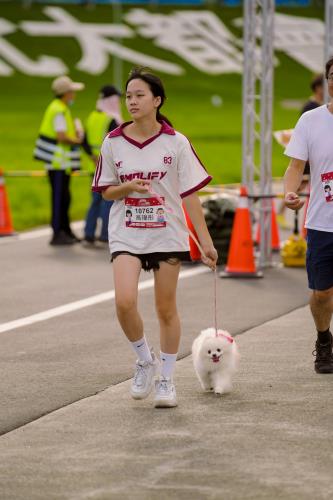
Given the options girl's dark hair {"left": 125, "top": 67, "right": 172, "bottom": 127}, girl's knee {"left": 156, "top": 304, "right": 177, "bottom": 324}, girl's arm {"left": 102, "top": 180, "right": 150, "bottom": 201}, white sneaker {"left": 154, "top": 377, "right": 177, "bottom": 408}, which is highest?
girl's dark hair {"left": 125, "top": 67, "right": 172, "bottom": 127}

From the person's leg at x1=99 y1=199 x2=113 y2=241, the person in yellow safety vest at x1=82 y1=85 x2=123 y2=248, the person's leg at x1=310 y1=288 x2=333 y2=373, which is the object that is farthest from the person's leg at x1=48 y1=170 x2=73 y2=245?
the person's leg at x1=310 y1=288 x2=333 y2=373

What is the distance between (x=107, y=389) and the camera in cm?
850

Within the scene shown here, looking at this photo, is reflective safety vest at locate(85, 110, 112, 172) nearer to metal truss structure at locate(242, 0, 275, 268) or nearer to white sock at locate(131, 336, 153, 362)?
metal truss structure at locate(242, 0, 275, 268)

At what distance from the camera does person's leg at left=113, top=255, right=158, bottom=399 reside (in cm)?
776

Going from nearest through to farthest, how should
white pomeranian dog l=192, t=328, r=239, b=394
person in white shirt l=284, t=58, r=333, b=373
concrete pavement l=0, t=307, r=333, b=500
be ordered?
concrete pavement l=0, t=307, r=333, b=500, white pomeranian dog l=192, t=328, r=239, b=394, person in white shirt l=284, t=58, r=333, b=373

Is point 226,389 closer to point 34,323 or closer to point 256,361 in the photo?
point 256,361

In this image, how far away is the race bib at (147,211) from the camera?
7.75 m

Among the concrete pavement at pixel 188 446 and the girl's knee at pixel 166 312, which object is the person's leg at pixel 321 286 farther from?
the girl's knee at pixel 166 312

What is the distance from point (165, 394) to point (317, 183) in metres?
1.67

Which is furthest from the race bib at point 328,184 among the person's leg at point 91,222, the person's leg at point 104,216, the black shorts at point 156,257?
the person's leg at point 91,222

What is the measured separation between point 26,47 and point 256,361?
65935 mm

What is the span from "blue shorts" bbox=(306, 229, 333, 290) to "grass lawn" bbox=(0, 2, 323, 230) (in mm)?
11755

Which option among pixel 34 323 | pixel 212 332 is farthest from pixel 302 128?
pixel 34 323

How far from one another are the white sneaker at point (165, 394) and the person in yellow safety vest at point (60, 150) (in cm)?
979
